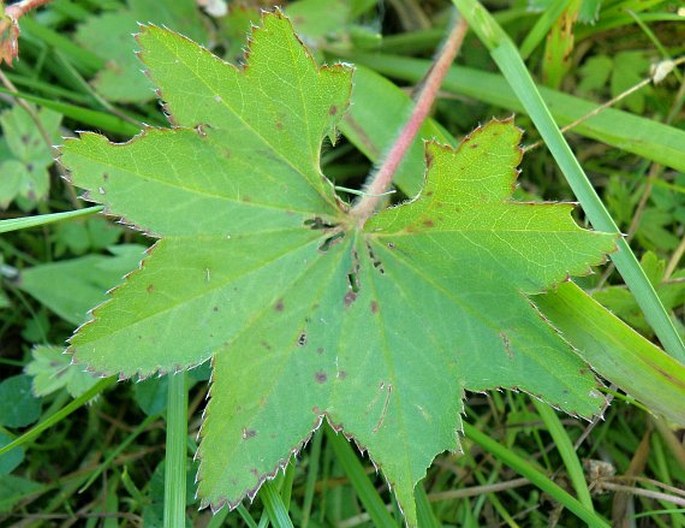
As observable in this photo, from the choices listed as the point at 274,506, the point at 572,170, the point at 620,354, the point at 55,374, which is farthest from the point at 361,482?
the point at 572,170

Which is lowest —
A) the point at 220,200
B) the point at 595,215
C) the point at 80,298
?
the point at 80,298

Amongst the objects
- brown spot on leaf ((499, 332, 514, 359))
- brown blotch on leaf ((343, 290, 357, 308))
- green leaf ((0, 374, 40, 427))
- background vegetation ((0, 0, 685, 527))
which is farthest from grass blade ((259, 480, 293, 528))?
green leaf ((0, 374, 40, 427))

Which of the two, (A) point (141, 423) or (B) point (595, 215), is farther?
(A) point (141, 423)

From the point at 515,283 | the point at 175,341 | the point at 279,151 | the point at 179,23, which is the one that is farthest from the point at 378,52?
the point at 175,341

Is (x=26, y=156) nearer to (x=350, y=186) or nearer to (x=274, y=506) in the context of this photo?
(x=350, y=186)

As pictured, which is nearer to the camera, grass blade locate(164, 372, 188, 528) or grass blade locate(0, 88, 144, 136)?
grass blade locate(164, 372, 188, 528)

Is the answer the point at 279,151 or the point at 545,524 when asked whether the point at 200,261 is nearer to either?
the point at 279,151

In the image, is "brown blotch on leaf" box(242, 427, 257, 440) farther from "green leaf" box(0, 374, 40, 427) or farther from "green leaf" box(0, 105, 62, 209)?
"green leaf" box(0, 105, 62, 209)
